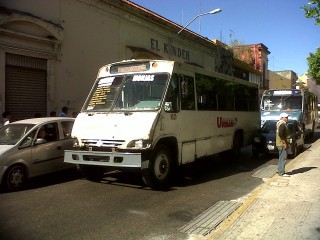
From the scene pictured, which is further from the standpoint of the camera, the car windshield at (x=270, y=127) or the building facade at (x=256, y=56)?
the building facade at (x=256, y=56)

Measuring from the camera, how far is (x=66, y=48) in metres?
15.4

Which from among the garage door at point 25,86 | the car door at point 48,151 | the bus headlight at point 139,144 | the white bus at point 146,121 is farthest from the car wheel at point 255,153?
the garage door at point 25,86

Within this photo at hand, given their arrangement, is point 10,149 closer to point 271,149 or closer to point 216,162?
point 216,162

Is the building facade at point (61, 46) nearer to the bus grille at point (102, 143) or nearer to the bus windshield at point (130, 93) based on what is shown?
the bus windshield at point (130, 93)

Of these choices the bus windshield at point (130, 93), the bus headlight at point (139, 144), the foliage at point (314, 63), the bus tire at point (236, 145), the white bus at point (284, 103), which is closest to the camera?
the bus headlight at point (139, 144)

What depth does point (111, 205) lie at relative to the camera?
6.81m

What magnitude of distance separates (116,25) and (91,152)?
11.4 m

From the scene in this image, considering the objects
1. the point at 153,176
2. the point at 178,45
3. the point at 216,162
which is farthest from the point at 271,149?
the point at 178,45

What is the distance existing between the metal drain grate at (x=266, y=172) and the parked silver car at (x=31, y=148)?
4795 mm

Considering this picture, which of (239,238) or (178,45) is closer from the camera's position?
(239,238)

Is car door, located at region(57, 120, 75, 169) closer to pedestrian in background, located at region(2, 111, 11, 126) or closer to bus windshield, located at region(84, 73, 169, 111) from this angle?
bus windshield, located at region(84, 73, 169, 111)

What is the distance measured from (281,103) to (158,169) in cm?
1233

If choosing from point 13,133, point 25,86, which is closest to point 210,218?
point 13,133

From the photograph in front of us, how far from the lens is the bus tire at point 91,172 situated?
8757 mm
